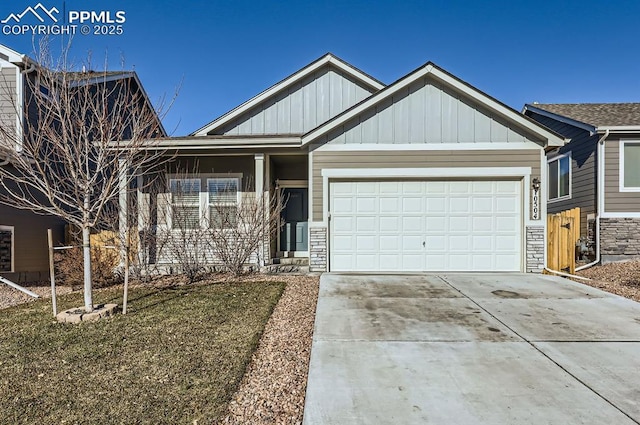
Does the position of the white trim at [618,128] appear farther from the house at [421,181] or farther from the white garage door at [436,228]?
the white garage door at [436,228]

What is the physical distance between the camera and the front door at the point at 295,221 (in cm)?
1088

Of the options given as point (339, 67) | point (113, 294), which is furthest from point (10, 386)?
point (339, 67)

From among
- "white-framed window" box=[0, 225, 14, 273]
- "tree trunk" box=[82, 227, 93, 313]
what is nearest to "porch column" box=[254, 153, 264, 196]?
"tree trunk" box=[82, 227, 93, 313]

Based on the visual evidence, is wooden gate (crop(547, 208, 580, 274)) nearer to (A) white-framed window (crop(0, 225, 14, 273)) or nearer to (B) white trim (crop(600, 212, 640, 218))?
(B) white trim (crop(600, 212, 640, 218))

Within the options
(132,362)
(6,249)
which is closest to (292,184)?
(6,249)

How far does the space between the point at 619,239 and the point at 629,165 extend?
2.10m

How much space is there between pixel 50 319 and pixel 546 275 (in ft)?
31.5

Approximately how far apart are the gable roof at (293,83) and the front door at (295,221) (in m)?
3.19

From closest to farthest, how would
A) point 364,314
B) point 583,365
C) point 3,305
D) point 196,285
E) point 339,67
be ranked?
point 583,365
point 364,314
point 3,305
point 196,285
point 339,67

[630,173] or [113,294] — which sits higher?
[630,173]

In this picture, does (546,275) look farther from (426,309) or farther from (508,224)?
(426,309)

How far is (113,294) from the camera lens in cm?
700

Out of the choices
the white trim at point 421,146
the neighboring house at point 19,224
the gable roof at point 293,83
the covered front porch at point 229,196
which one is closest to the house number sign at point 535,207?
the white trim at point 421,146

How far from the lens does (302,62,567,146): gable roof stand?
8.48 meters
